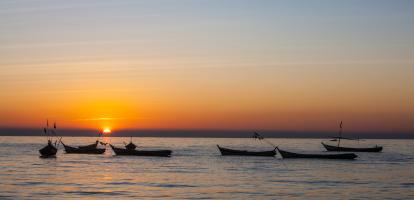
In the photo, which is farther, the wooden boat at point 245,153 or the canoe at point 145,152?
the wooden boat at point 245,153

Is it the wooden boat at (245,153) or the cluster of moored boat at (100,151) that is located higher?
the cluster of moored boat at (100,151)

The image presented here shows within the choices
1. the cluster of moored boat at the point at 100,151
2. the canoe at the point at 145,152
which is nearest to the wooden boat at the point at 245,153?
the canoe at the point at 145,152

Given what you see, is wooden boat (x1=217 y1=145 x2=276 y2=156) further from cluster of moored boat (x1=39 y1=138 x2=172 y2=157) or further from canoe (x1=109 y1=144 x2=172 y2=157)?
cluster of moored boat (x1=39 y1=138 x2=172 y2=157)

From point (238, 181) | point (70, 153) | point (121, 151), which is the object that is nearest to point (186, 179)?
point (238, 181)

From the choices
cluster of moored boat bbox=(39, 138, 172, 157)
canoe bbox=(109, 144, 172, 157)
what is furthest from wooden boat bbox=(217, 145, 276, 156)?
cluster of moored boat bbox=(39, 138, 172, 157)

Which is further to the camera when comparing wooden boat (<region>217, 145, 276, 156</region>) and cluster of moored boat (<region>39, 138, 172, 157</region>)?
wooden boat (<region>217, 145, 276, 156</region>)

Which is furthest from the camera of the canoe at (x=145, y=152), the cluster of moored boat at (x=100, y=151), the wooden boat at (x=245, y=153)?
the wooden boat at (x=245, y=153)

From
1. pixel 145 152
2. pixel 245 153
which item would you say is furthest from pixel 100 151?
pixel 245 153

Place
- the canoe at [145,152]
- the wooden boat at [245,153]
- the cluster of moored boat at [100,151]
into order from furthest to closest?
the wooden boat at [245,153], the canoe at [145,152], the cluster of moored boat at [100,151]

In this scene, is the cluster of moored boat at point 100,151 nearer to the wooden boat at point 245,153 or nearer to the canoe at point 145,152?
the canoe at point 145,152

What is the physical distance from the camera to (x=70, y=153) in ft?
342

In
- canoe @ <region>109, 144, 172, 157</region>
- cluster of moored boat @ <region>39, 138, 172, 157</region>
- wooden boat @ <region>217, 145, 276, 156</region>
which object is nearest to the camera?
cluster of moored boat @ <region>39, 138, 172, 157</region>

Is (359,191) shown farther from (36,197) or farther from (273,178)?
(36,197)

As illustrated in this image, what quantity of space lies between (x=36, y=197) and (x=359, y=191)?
24612mm
